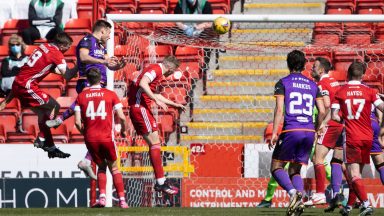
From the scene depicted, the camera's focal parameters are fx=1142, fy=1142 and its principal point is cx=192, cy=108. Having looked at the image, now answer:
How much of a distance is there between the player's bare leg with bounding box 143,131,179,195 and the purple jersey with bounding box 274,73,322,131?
2.85 metres

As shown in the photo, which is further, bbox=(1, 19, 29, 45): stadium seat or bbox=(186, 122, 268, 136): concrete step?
bbox=(1, 19, 29, 45): stadium seat

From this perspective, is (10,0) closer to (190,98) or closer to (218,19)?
(190,98)

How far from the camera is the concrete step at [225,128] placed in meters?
15.9

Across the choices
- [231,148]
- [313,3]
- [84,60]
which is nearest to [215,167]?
[231,148]

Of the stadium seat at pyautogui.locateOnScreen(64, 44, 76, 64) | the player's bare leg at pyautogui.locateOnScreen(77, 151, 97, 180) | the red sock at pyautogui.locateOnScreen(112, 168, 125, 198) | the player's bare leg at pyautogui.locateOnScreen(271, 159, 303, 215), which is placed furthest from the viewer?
the stadium seat at pyautogui.locateOnScreen(64, 44, 76, 64)

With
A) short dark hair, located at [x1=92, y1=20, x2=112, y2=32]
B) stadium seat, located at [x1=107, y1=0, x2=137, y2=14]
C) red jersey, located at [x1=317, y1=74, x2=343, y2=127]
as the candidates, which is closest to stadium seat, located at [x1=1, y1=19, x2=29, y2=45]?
stadium seat, located at [x1=107, y1=0, x2=137, y2=14]

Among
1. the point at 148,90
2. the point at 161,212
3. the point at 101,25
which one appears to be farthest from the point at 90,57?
the point at 161,212

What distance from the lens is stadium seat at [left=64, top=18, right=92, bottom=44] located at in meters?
18.1

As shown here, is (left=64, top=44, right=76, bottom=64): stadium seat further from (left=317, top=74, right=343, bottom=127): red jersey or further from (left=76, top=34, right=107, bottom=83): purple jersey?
(left=317, top=74, right=343, bottom=127): red jersey

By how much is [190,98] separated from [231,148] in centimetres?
126

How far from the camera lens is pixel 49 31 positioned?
722 inches

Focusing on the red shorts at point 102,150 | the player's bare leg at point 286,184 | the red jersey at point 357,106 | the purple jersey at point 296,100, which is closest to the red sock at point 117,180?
the red shorts at point 102,150

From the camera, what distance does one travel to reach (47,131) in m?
13.6

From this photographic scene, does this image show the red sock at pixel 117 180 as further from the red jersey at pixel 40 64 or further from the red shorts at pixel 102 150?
the red jersey at pixel 40 64
